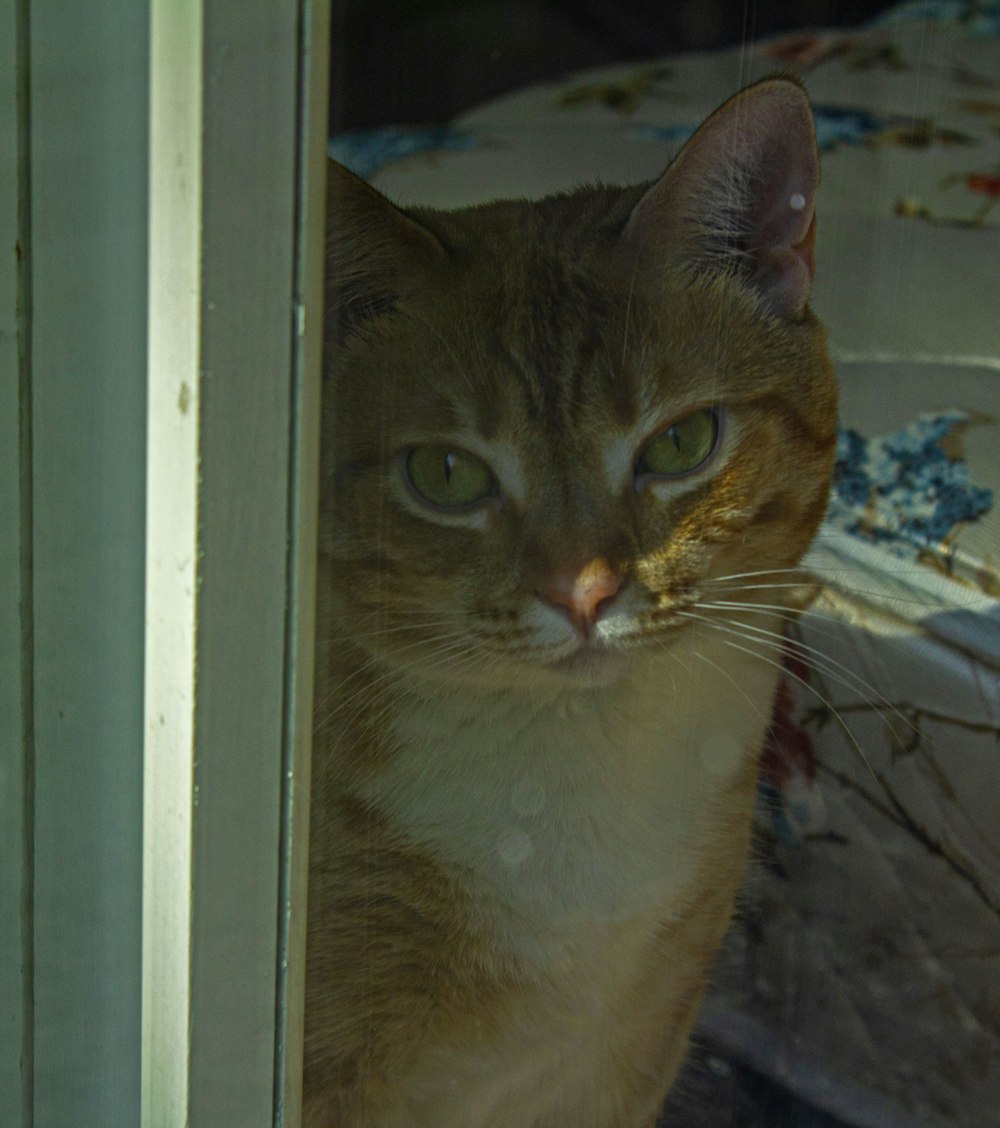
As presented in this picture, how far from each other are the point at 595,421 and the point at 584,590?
128mm

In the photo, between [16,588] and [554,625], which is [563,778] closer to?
[554,625]

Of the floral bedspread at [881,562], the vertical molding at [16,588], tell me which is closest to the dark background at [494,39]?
the floral bedspread at [881,562]

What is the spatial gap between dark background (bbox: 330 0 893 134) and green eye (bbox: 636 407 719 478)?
0.25m

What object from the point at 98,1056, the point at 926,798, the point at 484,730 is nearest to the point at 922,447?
the point at 926,798

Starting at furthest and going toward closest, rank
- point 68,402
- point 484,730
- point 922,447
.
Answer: point 484,730, point 922,447, point 68,402

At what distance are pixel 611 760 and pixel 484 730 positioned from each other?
10cm

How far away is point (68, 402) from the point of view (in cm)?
63

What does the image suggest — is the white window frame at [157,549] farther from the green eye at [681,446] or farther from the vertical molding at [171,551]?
the green eye at [681,446]

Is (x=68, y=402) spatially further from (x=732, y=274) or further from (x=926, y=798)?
(x=926, y=798)

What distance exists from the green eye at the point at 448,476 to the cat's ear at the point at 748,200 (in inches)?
7.6

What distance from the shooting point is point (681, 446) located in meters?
0.83

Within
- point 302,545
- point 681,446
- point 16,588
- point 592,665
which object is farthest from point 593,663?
point 16,588

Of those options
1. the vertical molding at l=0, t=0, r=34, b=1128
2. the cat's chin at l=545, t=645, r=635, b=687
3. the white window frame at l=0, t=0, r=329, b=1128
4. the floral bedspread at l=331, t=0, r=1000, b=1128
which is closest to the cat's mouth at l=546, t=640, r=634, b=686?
the cat's chin at l=545, t=645, r=635, b=687

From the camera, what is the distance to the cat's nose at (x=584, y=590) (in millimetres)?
793
